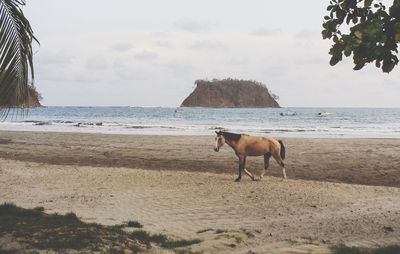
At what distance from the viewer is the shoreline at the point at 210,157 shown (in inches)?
658

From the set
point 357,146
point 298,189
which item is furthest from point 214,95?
point 298,189

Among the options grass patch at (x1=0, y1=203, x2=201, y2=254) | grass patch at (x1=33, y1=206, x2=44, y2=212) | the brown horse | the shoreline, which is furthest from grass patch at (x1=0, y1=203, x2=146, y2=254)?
the shoreline

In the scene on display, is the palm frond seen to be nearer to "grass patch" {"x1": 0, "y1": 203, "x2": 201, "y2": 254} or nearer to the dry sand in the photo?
"grass patch" {"x1": 0, "y1": 203, "x2": 201, "y2": 254}

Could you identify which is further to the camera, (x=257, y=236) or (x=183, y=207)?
(x=183, y=207)

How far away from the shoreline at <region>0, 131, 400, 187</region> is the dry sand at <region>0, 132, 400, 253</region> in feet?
0.14

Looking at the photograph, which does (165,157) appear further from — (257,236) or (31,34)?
(31,34)

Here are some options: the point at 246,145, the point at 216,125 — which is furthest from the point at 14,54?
the point at 216,125

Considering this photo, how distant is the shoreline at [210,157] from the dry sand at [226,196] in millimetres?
43

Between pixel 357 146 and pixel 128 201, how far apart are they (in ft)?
55.1

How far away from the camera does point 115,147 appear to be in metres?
24.6

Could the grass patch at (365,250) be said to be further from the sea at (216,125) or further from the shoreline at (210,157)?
the shoreline at (210,157)

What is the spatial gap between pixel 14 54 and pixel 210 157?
14545 millimetres

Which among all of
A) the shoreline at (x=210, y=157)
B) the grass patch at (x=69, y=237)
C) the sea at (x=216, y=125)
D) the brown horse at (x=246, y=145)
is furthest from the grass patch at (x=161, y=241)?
the shoreline at (x=210, y=157)

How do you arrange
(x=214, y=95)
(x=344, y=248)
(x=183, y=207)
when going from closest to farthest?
(x=344, y=248) → (x=183, y=207) → (x=214, y=95)
